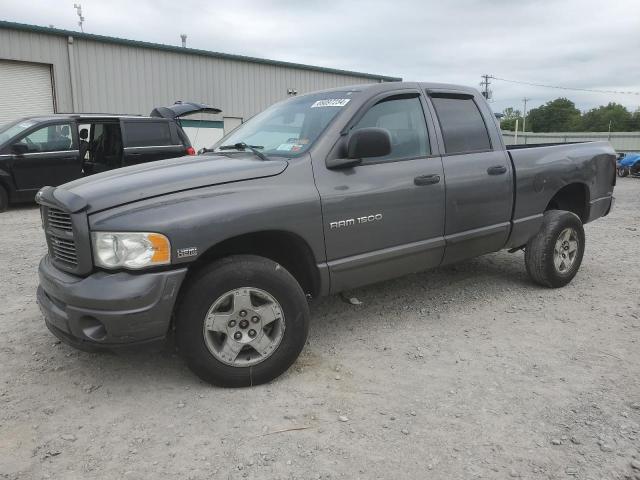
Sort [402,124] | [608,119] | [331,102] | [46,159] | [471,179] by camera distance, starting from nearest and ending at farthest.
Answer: [331,102], [402,124], [471,179], [46,159], [608,119]

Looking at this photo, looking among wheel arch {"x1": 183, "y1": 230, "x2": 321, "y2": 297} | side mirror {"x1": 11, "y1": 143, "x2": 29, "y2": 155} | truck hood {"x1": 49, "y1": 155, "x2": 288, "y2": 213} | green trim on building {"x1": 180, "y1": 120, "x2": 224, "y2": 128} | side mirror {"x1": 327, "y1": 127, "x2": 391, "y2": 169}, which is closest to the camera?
truck hood {"x1": 49, "y1": 155, "x2": 288, "y2": 213}

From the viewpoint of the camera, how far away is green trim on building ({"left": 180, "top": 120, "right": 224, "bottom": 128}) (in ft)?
64.6

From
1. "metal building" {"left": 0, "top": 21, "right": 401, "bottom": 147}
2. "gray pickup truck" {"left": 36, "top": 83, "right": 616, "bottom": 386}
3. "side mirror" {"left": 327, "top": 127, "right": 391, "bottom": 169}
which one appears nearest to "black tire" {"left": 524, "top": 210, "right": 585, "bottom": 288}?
"gray pickup truck" {"left": 36, "top": 83, "right": 616, "bottom": 386}

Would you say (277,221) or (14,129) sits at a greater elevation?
(14,129)

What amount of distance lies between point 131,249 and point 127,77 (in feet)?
55.1

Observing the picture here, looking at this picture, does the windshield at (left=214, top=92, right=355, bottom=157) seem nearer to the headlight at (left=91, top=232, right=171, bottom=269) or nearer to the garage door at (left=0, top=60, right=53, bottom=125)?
the headlight at (left=91, top=232, right=171, bottom=269)

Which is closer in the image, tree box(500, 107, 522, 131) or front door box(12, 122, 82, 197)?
front door box(12, 122, 82, 197)

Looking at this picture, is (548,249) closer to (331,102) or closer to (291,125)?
(331,102)

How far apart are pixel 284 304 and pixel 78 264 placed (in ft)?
3.75

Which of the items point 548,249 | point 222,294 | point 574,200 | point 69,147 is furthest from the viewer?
point 69,147

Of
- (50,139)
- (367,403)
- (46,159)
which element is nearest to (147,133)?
(50,139)

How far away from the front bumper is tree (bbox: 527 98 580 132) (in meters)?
109

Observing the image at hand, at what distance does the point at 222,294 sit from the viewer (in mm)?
2967

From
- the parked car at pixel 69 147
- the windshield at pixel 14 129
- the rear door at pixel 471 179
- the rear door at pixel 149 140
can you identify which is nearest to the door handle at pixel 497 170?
the rear door at pixel 471 179
